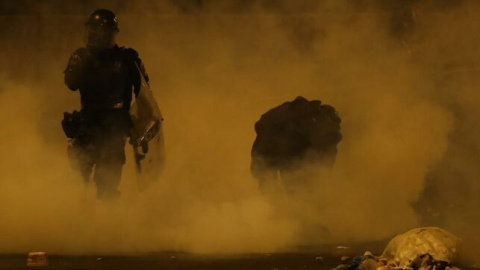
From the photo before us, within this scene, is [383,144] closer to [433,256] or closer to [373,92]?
[373,92]

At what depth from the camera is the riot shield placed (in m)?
8.74

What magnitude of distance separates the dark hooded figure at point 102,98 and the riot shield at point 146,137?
0.31ft

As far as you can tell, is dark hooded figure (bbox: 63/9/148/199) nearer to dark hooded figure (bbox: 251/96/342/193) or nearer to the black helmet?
the black helmet

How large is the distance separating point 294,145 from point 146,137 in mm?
1674

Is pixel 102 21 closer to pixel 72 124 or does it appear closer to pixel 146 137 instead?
pixel 72 124

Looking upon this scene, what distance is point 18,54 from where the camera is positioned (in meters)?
9.09

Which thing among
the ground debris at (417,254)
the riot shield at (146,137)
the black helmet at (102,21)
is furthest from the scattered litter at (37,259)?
the black helmet at (102,21)

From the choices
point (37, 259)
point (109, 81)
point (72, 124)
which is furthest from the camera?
point (72, 124)

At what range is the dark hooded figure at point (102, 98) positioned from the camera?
8.62 m

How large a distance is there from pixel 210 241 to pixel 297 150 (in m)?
1.80

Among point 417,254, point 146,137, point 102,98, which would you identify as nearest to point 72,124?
point 102,98

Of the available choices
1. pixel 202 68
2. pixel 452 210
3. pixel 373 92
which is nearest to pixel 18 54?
pixel 202 68

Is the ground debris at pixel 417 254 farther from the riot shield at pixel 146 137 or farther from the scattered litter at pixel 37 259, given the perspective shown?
the riot shield at pixel 146 137

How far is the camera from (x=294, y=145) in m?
8.94
